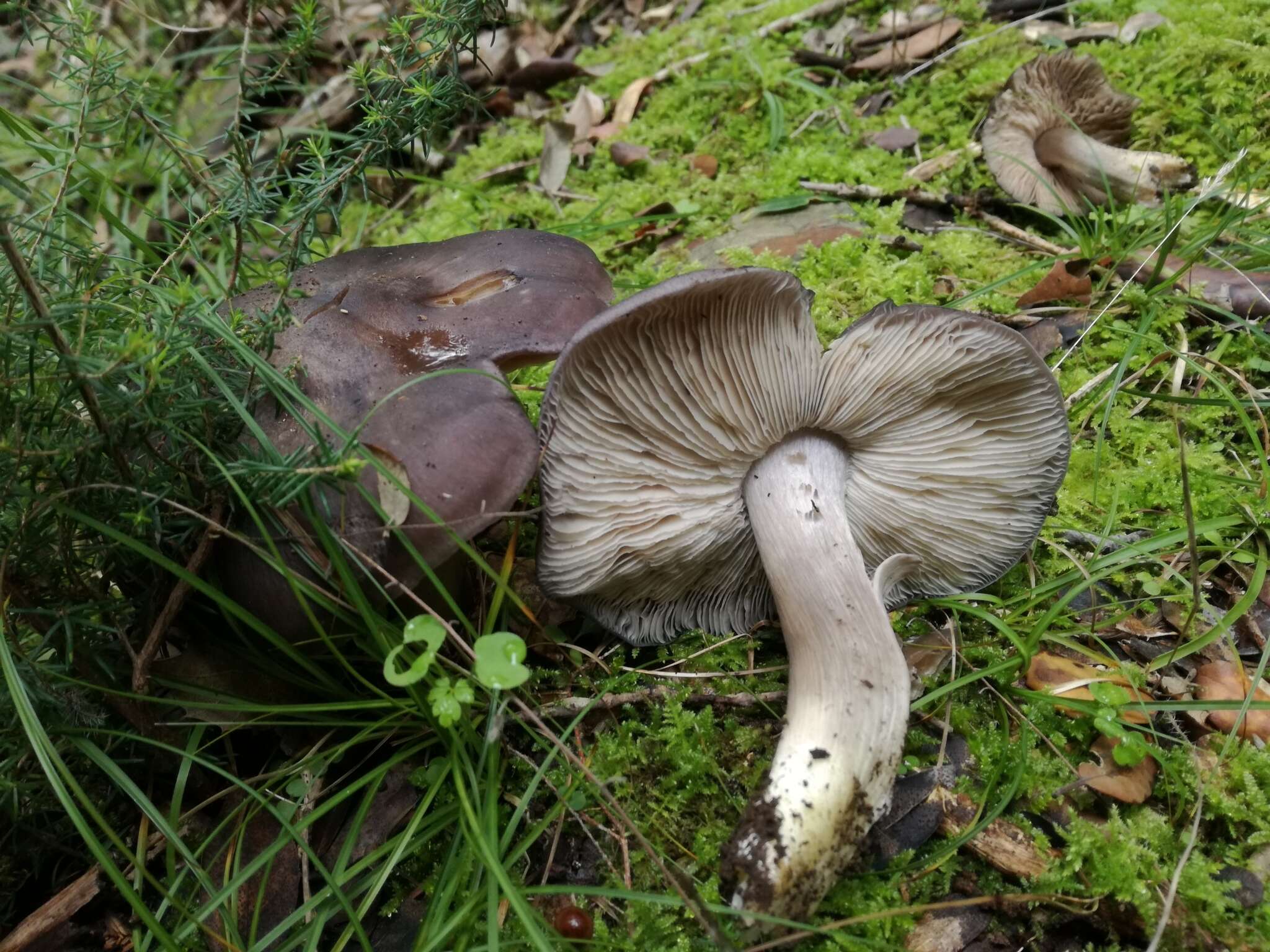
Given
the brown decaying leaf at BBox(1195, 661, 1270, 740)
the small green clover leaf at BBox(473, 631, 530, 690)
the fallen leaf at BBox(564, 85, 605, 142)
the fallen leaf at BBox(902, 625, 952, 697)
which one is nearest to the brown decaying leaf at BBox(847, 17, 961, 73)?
the fallen leaf at BBox(564, 85, 605, 142)

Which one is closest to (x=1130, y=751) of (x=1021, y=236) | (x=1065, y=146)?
(x=1021, y=236)

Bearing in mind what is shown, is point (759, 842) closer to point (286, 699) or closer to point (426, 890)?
point (426, 890)

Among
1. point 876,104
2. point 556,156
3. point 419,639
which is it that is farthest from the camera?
point 556,156

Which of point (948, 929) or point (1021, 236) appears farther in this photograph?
point (1021, 236)

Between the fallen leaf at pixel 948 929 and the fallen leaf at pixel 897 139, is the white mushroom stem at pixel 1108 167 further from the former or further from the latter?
the fallen leaf at pixel 948 929

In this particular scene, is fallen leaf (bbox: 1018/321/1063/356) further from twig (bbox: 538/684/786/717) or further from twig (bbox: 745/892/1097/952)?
twig (bbox: 745/892/1097/952)

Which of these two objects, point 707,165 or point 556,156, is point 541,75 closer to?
point 556,156

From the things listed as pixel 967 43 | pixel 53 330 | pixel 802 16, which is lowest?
pixel 967 43
